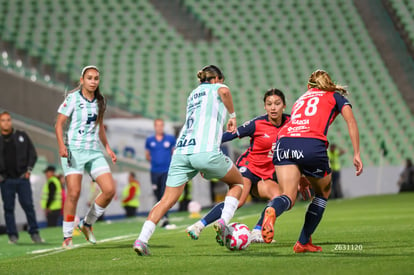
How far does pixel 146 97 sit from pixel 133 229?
1370cm

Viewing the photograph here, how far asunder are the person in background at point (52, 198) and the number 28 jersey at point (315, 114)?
10042 millimetres

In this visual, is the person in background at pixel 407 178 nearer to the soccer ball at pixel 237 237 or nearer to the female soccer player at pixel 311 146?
the soccer ball at pixel 237 237

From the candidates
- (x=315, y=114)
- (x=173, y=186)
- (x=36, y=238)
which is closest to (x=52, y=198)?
(x=36, y=238)

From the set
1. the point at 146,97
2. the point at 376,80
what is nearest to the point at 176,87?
the point at 146,97

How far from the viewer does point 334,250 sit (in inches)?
312

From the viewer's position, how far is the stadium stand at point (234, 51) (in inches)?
1123

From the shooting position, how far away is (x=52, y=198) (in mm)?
17047

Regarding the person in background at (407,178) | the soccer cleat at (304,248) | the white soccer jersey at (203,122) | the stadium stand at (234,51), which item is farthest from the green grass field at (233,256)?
the person in background at (407,178)

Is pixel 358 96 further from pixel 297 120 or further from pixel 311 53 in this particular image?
pixel 297 120

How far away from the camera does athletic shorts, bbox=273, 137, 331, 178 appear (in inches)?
295

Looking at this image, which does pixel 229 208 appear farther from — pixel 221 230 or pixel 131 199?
pixel 131 199

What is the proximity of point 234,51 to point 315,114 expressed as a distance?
23.6 metres

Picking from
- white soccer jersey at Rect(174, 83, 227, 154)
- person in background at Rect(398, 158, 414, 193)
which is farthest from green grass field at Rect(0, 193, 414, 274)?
person in background at Rect(398, 158, 414, 193)

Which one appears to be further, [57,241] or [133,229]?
[133,229]
